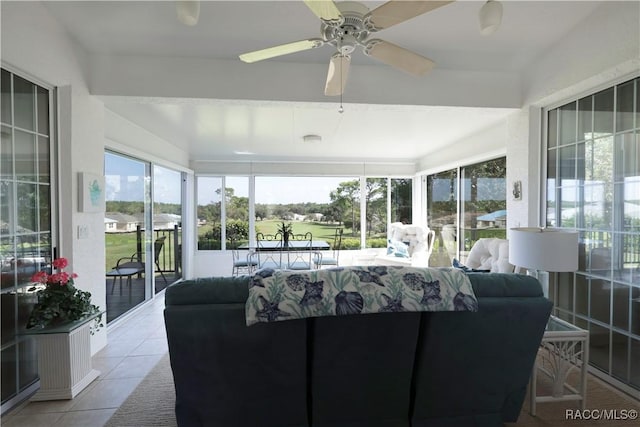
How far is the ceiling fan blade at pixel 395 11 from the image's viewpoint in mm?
1416

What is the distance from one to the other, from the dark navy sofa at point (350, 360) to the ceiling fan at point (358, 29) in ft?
4.16

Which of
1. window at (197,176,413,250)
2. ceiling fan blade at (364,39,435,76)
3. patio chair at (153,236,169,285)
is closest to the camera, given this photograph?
ceiling fan blade at (364,39,435,76)

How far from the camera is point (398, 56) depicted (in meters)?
1.85

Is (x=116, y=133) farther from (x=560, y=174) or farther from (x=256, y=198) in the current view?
(x=560, y=174)

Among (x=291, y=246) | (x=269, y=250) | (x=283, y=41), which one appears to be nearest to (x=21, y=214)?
(x=283, y=41)

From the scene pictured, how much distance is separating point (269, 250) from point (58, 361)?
382 cm

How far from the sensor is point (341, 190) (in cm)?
684

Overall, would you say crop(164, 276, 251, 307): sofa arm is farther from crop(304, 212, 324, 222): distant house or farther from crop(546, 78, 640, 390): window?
crop(304, 212, 324, 222): distant house

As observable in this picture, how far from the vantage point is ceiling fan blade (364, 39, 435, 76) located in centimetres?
175

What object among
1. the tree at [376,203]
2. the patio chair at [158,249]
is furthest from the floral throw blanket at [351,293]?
the tree at [376,203]

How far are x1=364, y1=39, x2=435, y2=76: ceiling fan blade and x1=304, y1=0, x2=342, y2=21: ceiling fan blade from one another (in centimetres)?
32

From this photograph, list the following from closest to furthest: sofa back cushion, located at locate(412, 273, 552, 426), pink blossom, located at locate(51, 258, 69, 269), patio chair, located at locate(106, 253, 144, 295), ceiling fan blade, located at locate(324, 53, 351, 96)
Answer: sofa back cushion, located at locate(412, 273, 552, 426), ceiling fan blade, located at locate(324, 53, 351, 96), pink blossom, located at locate(51, 258, 69, 269), patio chair, located at locate(106, 253, 144, 295)

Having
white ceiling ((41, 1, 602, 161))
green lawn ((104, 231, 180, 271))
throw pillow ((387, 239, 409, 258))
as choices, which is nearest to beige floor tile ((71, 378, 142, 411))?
green lawn ((104, 231, 180, 271))

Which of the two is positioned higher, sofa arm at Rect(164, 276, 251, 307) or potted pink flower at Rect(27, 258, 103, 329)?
sofa arm at Rect(164, 276, 251, 307)
